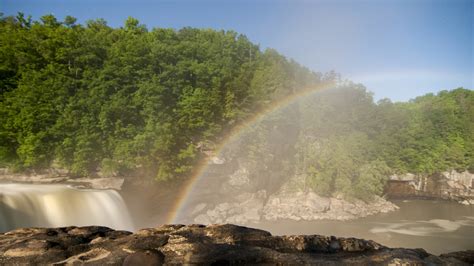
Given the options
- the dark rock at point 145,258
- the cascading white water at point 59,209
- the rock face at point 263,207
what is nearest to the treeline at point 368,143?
the rock face at point 263,207

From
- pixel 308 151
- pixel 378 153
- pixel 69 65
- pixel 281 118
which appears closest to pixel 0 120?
pixel 69 65

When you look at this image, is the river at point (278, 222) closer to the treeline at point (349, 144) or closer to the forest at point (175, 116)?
the forest at point (175, 116)

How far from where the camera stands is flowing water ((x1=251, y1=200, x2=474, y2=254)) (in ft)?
83.3

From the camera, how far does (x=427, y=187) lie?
4388 cm

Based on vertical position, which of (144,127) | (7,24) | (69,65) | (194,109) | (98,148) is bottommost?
(98,148)

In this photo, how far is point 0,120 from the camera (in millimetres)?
30906

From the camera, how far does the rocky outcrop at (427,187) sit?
43.3 metres

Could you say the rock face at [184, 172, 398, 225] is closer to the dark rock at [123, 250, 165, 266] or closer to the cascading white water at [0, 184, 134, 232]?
the cascading white water at [0, 184, 134, 232]

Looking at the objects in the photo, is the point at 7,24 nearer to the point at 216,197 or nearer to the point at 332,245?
the point at 216,197

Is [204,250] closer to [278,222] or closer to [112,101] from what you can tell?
[278,222]

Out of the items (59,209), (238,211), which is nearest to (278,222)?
(238,211)

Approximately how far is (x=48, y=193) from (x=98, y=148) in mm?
12032

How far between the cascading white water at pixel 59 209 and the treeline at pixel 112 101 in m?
6.89

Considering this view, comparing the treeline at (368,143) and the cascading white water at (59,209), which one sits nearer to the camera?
the cascading white water at (59,209)
